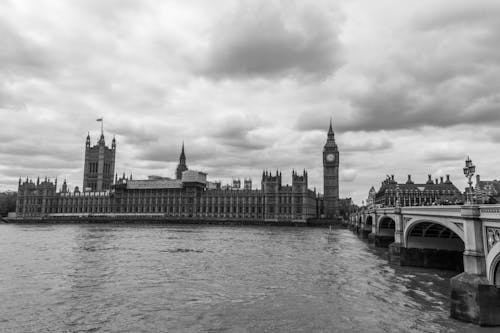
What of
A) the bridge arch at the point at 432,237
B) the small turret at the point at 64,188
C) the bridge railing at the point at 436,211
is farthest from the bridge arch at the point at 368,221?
the small turret at the point at 64,188

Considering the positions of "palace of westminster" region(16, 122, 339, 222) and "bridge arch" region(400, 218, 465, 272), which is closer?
"bridge arch" region(400, 218, 465, 272)

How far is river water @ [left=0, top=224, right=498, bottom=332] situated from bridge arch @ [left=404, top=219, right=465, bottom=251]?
337 cm

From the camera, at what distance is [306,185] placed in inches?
5418

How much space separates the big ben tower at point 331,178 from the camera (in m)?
155

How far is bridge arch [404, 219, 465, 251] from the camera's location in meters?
33.6

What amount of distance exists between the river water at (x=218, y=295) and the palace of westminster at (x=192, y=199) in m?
101

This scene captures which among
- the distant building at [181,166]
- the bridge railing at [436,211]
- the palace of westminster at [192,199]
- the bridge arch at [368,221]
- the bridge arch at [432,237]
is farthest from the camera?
the distant building at [181,166]

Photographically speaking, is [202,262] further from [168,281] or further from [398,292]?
[398,292]

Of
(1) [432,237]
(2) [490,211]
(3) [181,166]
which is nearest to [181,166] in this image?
(3) [181,166]

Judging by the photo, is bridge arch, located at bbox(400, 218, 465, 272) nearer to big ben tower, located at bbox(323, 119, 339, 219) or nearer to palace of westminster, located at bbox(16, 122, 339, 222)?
palace of westminster, located at bbox(16, 122, 339, 222)

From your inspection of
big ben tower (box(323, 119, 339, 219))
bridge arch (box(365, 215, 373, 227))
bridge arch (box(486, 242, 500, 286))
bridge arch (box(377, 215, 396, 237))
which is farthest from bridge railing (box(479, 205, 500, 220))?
big ben tower (box(323, 119, 339, 219))

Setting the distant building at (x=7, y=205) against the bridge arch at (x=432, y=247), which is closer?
the bridge arch at (x=432, y=247)

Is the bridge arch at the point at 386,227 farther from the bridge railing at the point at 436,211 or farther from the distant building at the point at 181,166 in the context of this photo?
the distant building at the point at 181,166

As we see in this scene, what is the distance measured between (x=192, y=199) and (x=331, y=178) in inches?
2169
